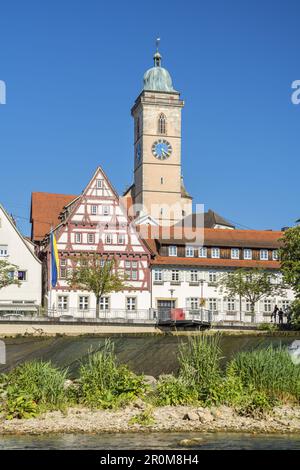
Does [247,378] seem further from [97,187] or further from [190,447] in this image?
[97,187]

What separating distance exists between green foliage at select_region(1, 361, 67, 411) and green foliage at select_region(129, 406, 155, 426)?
3016mm

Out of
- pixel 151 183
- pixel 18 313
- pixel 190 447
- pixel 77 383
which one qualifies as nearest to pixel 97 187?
pixel 18 313

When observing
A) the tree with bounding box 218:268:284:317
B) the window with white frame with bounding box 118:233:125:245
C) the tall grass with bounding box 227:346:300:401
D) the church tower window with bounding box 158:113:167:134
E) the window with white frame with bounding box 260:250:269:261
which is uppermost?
the church tower window with bounding box 158:113:167:134

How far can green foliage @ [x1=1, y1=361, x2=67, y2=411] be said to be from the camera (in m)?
31.6

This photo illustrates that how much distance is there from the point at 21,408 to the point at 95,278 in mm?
51350

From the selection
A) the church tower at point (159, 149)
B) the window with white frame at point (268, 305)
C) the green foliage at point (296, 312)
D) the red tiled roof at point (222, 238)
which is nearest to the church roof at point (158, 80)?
the church tower at point (159, 149)

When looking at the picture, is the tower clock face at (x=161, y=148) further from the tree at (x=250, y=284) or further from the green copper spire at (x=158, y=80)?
the tree at (x=250, y=284)

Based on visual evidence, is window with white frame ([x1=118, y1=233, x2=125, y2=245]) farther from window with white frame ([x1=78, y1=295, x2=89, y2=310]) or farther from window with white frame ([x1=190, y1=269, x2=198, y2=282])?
window with white frame ([x1=190, y1=269, x2=198, y2=282])

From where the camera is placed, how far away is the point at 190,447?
25109 mm

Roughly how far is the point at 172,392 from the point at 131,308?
56.4 meters

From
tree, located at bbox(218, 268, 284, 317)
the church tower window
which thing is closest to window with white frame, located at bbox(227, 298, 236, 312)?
tree, located at bbox(218, 268, 284, 317)

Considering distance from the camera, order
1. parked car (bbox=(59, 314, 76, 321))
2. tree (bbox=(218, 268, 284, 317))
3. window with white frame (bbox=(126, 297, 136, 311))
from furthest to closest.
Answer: window with white frame (bbox=(126, 297, 136, 311)) < tree (bbox=(218, 268, 284, 317)) < parked car (bbox=(59, 314, 76, 321))

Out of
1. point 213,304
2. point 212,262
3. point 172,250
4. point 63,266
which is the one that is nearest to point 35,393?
point 63,266

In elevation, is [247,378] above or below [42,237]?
below
